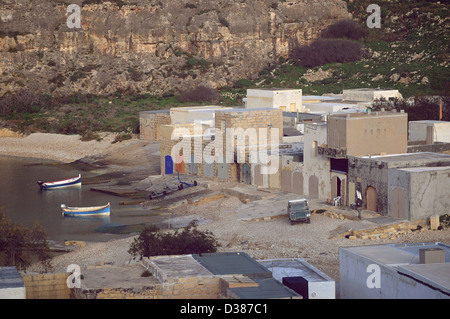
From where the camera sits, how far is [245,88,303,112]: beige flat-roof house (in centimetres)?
4988

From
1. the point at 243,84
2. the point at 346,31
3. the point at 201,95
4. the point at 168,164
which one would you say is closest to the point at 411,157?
the point at 168,164

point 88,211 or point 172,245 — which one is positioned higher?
point 172,245

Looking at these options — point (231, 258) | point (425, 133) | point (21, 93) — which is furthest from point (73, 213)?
point (21, 93)

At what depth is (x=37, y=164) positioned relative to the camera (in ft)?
176

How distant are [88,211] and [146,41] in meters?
43.6

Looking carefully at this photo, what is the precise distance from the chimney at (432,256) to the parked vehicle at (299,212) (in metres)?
10.5

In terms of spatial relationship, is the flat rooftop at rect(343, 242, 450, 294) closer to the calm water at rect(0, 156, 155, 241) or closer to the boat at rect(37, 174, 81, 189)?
the calm water at rect(0, 156, 155, 241)

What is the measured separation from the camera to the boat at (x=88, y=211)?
119ft

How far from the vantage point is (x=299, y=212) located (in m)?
29.8

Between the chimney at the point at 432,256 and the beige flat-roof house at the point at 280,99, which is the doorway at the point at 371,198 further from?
the beige flat-roof house at the point at 280,99

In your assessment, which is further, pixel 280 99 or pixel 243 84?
pixel 243 84

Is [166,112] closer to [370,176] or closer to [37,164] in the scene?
[37,164]

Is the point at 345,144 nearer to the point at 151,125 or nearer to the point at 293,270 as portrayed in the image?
the point at 293,270

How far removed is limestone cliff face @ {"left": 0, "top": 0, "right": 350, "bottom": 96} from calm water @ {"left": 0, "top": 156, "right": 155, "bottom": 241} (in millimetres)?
22065
